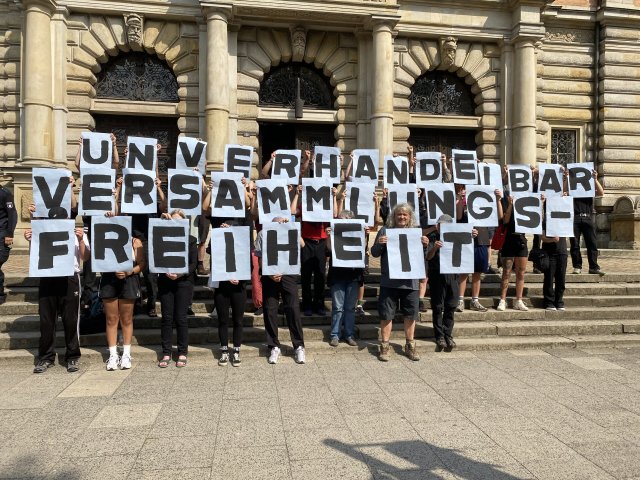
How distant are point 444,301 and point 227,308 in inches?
121

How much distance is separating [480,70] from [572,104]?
12.4 ft

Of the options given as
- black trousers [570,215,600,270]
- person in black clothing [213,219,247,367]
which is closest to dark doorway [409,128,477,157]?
black trousers [570,215,600,270]

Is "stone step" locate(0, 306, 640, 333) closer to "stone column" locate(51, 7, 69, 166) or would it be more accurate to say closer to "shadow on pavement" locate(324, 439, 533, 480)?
"shadow on pavement" locate(324, 439, 533, 480)

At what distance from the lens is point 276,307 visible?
6.74 m

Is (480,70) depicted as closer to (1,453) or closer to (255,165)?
(255,165)

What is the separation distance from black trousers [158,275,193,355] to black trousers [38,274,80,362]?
1.08 m

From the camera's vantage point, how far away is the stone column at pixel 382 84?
14.6m

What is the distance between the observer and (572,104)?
17344 millimetres

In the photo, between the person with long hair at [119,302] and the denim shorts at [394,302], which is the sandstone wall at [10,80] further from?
the denim shorts at [394,302]

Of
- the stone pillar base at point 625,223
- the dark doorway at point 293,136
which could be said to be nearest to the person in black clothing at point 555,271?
the stone pillar base at point 625,223

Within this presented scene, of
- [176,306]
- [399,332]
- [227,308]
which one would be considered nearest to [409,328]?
[399,332]

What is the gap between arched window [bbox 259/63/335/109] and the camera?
15.5 m

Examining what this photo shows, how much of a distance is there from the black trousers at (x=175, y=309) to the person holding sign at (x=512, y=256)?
511cm

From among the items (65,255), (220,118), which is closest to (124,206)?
(65,255)
